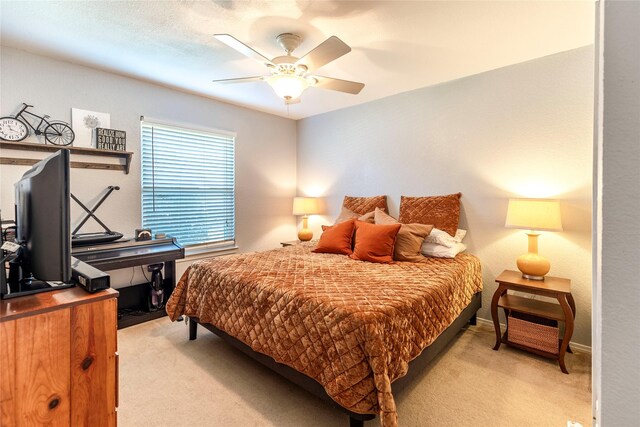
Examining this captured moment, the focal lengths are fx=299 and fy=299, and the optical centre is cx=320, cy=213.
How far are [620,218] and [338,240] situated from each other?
2710mm

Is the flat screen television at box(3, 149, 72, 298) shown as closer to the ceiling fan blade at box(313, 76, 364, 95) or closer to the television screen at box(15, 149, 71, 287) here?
the television screen at box(15, 149, 71, 287)

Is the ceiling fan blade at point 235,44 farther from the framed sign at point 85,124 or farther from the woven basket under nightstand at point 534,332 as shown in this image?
the woven basket under nightstand at point 534,332

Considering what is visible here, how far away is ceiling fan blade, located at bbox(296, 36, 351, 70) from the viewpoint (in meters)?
1.80

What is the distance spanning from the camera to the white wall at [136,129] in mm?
2621

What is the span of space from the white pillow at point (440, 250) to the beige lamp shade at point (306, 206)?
186cm

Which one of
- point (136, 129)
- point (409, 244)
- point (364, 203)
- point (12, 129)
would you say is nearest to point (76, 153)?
point (12, 129)

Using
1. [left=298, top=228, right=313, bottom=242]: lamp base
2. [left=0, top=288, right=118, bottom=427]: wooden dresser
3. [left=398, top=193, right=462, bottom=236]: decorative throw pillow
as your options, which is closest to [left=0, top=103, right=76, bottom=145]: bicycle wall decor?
[left=0, top=288, right=118, bottom=427]: wooden dresser

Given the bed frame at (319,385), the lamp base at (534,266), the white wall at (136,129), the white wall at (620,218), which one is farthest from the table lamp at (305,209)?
the white wall at (620,218)

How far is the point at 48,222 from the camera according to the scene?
104 cm

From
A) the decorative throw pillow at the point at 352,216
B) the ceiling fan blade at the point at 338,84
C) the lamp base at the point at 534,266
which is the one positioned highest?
the ceiling fan blade at the point at 338,84

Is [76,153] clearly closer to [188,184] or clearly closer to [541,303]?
[188,184]

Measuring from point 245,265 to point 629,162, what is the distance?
2.37m

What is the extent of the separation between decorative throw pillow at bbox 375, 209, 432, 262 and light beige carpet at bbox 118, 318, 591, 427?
0.84m

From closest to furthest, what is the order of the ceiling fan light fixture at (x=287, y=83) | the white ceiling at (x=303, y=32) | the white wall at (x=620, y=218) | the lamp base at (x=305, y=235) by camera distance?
the white wall at (x=620, y=218)
the white ceiling at (x=303, y=32)
the ceiling fan light fixture at (x=287, y=83)
the lamp base at (x=305, y=235)
